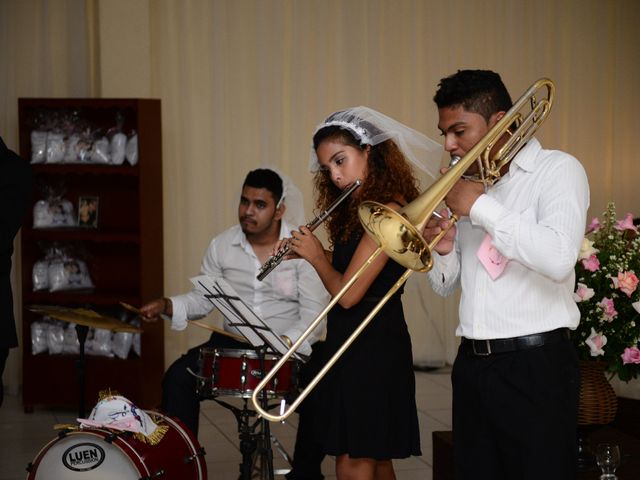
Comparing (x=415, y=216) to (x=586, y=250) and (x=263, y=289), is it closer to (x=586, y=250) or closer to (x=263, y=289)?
(x=586, y=250)

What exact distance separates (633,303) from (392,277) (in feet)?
2.45

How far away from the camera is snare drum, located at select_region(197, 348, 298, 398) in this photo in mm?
3314

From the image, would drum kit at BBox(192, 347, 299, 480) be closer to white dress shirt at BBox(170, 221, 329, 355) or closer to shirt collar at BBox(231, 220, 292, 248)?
white dress shirt at BBox(170, 221, 329, 355)

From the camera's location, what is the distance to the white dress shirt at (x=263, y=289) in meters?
3.92

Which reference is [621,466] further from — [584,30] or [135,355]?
[584,30]

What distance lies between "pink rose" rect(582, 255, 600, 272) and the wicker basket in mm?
289

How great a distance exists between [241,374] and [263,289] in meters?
0.82

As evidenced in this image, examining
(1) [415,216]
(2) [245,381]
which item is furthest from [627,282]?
(2) [245,381]

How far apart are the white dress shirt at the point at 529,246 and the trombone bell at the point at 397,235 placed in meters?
0.17

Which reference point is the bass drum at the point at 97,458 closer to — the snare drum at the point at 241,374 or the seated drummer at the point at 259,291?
the snare drum at the point at 241,374

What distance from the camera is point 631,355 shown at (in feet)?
9.62

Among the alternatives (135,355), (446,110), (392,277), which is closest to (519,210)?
(446,110)

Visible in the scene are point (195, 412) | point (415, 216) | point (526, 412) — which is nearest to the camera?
point (415, 216)

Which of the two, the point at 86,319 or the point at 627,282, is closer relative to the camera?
the point at 627,282
